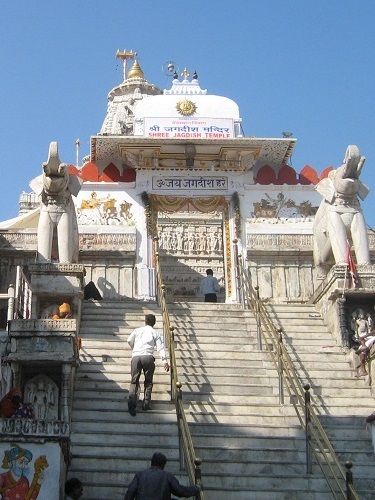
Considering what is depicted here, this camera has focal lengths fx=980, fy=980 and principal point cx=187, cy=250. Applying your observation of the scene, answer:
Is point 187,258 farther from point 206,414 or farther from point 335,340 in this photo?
point 206,414

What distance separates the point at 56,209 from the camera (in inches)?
691

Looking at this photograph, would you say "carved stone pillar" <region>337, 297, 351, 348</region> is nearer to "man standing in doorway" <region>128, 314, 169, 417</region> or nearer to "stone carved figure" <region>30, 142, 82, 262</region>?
"man standing in doorway" <region>128, 314, 169, 417</region>

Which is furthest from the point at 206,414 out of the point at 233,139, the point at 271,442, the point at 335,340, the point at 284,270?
the point at 233,139

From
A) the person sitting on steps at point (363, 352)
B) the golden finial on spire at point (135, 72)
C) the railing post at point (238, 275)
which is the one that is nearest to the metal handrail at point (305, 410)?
the person sitting on steps at point (363, 352)

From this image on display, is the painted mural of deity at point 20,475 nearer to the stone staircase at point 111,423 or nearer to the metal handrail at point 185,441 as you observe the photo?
the stone staircase at point 111,423

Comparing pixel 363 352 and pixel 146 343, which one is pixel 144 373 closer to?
pixel 146 343

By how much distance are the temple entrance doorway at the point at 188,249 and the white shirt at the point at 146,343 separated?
8564 millimetres

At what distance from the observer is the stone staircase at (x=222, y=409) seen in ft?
36.9

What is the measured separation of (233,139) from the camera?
21.6 metres

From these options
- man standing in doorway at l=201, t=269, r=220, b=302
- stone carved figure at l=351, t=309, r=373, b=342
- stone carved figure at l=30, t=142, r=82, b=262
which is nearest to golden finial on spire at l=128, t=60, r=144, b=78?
man standing in doorway at l=201, t=269, r=220, b=302

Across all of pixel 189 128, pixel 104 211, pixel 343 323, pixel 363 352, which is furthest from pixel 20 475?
pixel 189 128

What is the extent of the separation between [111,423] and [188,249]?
9.97 m

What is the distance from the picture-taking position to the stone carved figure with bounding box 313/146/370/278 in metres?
17.2

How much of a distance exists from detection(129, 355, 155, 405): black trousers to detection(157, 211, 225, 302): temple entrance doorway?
8.87m
